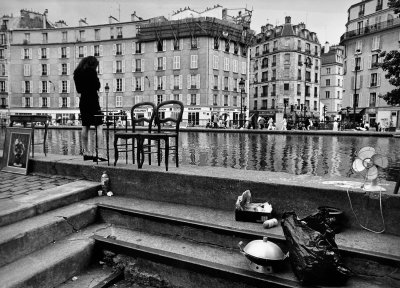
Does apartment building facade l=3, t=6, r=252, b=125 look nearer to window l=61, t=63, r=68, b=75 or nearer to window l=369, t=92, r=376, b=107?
window l=61, t=63, r=68, b=75

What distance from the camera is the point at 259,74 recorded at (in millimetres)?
73875

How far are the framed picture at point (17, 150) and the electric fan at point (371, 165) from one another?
196 inches

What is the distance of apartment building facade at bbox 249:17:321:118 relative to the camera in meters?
66.8

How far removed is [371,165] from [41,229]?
3.38m

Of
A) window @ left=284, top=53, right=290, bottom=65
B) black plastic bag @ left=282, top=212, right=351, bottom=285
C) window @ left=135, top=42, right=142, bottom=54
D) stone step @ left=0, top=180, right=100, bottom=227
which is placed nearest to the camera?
black plastic bag @ left=282, top=212, right=351, bottom=285

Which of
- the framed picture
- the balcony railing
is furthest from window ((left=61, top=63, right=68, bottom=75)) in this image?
the framed picture

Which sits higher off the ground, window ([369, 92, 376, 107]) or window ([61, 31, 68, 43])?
window ([61, 31, 68, 43])

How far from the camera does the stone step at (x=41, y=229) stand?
9.34 ft

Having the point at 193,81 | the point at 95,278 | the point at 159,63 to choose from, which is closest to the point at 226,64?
the point at 193,81

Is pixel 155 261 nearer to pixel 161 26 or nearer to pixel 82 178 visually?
pixel 82 178

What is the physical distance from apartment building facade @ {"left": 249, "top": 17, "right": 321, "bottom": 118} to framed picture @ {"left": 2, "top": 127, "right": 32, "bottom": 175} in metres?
63.6

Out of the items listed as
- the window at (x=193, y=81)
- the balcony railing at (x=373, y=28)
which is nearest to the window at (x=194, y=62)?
the window at (x=193, y=81)

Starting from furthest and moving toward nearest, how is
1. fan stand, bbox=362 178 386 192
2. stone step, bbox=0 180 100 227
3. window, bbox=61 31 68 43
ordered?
window, bbox=61 31 68 43, stone step, bbox=0 180 100 227, fan stand, bbox=362 178 386 192

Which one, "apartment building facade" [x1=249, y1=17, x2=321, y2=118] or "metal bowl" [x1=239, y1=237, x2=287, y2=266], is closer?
"metal bowl" [x1=239, y1=237, x2=287, y2=266]
